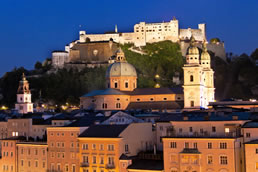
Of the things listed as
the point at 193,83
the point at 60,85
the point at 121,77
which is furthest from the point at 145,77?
the point at 193,83

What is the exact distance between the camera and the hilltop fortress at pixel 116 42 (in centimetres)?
12544

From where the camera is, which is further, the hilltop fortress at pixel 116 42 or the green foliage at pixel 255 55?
the green foliage at pixel 255 55

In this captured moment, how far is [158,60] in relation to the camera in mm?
124062

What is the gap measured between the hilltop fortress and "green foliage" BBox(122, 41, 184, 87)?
1925 mm

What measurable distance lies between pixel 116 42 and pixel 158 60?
1080cm

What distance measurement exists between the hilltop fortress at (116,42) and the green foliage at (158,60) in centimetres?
193

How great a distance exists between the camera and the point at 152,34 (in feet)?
425

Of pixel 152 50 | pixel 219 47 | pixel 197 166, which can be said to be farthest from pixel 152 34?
pixel 197 166

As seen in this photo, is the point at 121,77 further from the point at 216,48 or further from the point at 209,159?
the point at 209,159

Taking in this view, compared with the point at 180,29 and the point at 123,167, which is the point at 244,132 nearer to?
the point at 123,167

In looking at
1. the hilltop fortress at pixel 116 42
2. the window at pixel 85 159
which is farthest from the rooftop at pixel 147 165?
the hilltop fortress at pixel 116 42

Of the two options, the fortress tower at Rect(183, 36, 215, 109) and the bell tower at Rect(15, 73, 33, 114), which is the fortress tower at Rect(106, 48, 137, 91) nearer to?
the bell tower at Rect(15, 73, 33, 114)

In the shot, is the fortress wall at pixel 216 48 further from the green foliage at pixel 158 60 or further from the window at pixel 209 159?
the window at pixel 209 159

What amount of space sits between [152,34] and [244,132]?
86.5 metres
